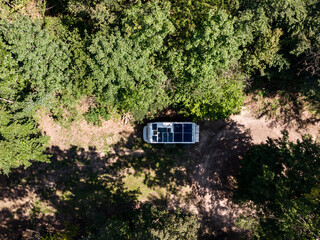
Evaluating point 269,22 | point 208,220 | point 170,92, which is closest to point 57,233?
point 208,220

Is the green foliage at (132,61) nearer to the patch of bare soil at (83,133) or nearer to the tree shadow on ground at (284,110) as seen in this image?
the patch of bare soil at (83,133)

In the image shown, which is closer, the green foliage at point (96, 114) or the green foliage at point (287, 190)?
the green foliage at point (287, 190)

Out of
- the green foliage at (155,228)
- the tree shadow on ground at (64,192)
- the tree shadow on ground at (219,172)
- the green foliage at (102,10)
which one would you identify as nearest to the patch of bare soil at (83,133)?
the tree shadow on ground at (64,192)

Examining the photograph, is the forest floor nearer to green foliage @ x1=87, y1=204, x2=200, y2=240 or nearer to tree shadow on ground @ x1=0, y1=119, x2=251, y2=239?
tree shadow on ground @ x1=0, y1=119, x2=251, y2=239

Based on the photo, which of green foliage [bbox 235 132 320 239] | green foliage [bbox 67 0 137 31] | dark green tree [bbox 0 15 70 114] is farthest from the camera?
green foliage [bbox 67 0 137 31]

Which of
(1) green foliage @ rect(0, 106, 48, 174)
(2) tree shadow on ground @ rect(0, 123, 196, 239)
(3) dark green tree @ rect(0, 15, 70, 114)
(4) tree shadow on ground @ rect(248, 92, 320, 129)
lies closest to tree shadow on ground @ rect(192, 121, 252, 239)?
(4) tree shadow on ground @ rect(248, 92, 320, 129)

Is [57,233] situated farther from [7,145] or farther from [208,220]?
[208,220]
